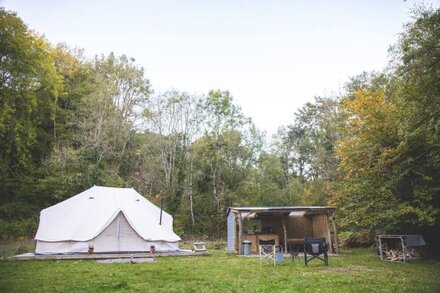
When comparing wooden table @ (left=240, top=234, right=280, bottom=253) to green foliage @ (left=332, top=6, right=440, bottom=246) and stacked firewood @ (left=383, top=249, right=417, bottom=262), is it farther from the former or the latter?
stacked firewood @ (left=383, top=249, right=417, bottom=262)

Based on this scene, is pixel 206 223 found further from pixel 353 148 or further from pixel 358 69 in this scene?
pixel 358 69

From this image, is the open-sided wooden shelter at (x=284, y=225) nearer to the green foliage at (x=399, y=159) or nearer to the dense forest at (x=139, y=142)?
the dense forest at (x=139, y=142)

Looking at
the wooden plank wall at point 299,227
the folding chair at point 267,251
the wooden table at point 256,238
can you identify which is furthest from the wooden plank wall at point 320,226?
the folding chair at point 267,251

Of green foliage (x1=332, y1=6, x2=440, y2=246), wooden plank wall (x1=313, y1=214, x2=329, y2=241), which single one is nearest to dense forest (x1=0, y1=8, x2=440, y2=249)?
green foliage (x1=332, y1=6, x2=440, y2=246)

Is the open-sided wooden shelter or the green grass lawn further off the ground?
the open-sided wooden shelter

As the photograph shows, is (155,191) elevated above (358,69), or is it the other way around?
(358,69)

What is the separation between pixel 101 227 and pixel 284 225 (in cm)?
836

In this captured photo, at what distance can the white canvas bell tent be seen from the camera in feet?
41.7

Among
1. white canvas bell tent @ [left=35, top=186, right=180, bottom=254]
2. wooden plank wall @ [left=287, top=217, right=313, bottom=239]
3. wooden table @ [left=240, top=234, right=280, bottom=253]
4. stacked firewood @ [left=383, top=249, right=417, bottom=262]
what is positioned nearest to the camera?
stacked firewood @ [left=383, top=249, right=417, bottom=262]

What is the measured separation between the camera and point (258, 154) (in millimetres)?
27453

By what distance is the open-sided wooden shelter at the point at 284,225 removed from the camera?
561 inches

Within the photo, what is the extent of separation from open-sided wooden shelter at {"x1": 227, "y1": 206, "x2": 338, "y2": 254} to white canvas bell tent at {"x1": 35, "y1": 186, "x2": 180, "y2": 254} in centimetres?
333

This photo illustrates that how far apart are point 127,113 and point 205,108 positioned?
257 inches

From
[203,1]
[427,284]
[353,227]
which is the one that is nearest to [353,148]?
[353,227]
